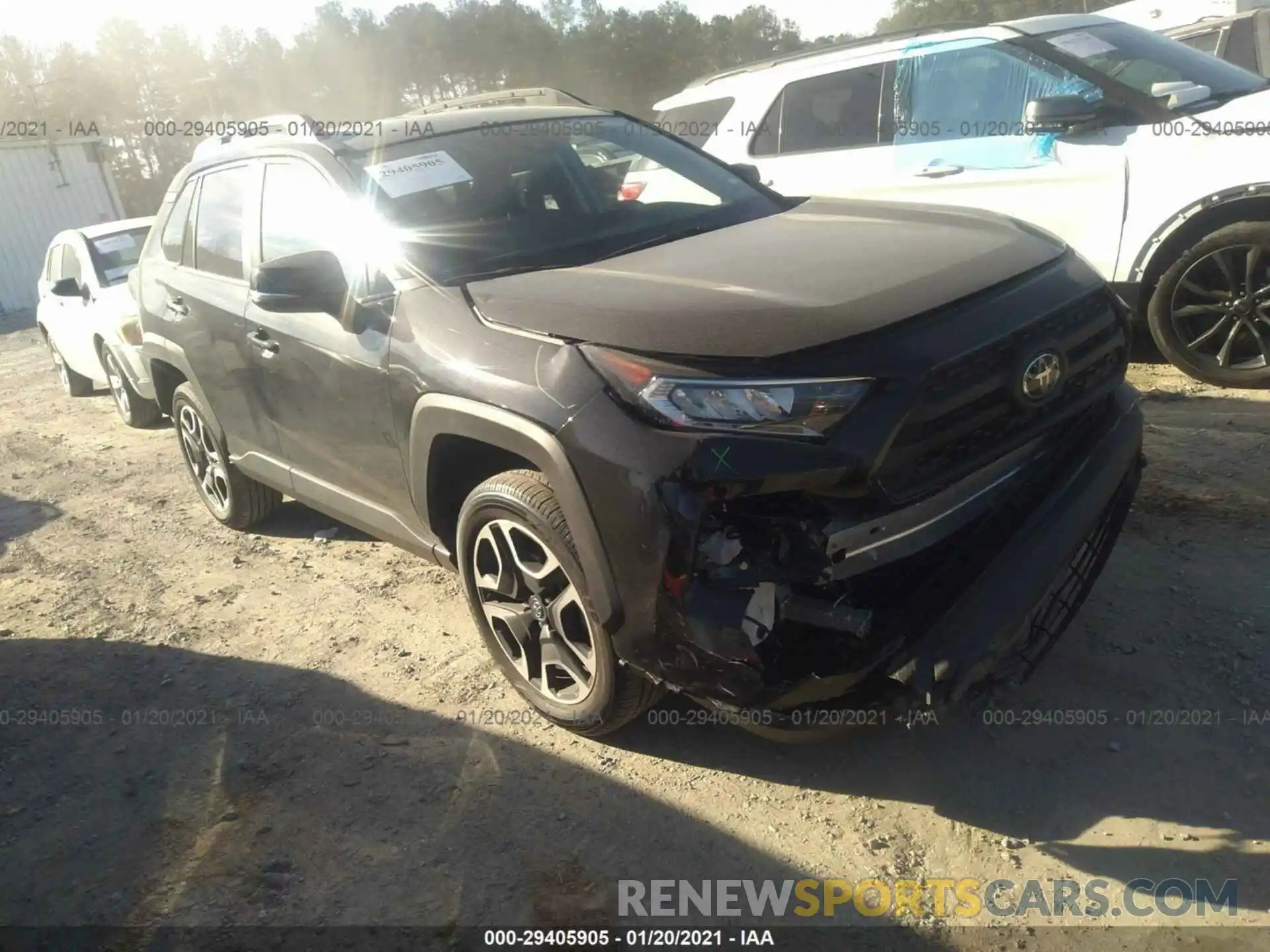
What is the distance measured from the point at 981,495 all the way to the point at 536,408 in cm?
115

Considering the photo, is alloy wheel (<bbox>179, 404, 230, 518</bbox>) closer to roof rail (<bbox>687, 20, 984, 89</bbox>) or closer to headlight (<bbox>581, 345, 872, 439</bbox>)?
headlight (<bbox>581, 345, 872, 439</bbox>)

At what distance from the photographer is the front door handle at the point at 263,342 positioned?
3.72 meters

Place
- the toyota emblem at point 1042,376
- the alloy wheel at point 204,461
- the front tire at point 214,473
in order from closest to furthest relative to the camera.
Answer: the toyota emblem at point 1042,376 < the front tire at point 214,473 < the alloy wheel at point 204,461

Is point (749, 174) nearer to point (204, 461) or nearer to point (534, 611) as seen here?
point (534, 611)

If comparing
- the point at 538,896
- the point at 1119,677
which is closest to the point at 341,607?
the point at 538,896

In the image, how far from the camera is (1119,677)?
2936 mm

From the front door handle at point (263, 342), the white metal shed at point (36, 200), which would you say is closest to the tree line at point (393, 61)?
the white metal shed at point (36, 200)

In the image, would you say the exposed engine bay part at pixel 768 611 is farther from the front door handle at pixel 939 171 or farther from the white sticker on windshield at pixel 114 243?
the white sticker on windshield at pixel 114 243

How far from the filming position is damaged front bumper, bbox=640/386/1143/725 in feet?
7.41

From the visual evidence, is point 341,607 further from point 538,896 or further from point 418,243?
point 538,896

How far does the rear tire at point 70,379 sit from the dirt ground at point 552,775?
6.03m

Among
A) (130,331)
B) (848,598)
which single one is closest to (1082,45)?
(848,598)

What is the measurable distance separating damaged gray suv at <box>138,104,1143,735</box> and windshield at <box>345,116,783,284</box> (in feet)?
0.05

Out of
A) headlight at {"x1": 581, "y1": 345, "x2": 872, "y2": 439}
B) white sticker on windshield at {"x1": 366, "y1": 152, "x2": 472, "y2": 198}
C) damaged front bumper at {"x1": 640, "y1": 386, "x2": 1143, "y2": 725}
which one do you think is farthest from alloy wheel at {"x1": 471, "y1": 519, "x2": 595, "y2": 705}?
white sticker on windshield at {"x1": 366, "y1": 152, "x2": 472, "y2": 198}
